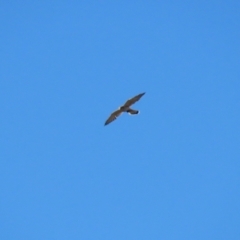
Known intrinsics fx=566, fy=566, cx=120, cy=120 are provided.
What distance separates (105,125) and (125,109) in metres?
1.38

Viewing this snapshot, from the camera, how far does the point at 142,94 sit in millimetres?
27438

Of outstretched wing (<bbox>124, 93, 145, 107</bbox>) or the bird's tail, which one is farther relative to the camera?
the bird's tail

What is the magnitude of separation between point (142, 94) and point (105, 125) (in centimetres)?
276

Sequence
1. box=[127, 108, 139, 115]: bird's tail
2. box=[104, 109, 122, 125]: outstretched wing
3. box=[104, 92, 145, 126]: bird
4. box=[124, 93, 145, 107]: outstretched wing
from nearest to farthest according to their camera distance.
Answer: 1. box=[124, 93, 145, 107]: outstretched wing
2. box=[104, 92, 145, 126]: bird
3. box=[127, 108, 139, 115]: bird's tail
4. box=[104, 109, 122, 125]: outstretched wing

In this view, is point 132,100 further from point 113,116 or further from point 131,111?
point 113,116

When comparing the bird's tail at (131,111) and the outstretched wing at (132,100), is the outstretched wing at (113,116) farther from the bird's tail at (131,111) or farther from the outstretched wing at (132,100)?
the outstretched wing at (132,100)

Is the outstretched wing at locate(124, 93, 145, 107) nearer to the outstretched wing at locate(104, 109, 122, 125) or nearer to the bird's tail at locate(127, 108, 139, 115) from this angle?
the bird's tail at locate(127, 108, 139, 115)

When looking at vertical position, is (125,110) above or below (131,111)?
above

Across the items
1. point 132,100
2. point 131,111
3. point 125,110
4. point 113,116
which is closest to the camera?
point 132,100

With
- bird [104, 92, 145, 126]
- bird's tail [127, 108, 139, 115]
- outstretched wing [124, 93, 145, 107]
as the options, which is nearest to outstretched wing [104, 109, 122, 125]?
bird [104, 92, 145, 126]

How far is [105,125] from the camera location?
28844 millimetres

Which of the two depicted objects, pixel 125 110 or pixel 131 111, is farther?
pixel 125 110

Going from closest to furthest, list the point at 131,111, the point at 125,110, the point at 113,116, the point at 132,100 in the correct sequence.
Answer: the point at 132,100, the point at 131,111, the point at 125,110, the point at 113,116

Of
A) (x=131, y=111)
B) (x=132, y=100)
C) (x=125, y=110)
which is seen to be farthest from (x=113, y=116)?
(x=132, y=100)
